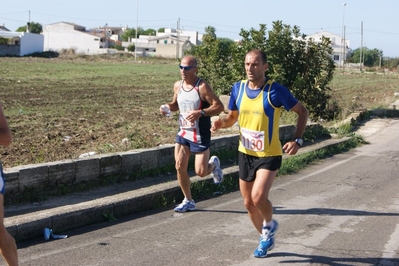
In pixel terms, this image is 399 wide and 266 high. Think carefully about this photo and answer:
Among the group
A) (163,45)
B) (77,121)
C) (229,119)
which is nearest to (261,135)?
(229,119)

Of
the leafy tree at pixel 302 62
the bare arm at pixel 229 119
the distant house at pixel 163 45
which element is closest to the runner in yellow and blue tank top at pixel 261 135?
the bare arm at pixel 229 119

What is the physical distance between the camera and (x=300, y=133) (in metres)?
6.90

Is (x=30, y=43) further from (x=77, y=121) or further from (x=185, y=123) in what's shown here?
(x=185, y=123)

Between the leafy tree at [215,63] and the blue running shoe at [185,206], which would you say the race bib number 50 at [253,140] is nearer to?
the blue running shoe at [185,206]

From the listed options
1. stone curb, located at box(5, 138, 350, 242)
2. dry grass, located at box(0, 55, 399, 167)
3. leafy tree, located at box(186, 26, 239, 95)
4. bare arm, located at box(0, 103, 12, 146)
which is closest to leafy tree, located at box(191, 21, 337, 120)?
leafy tree, located at box(186, 26, 239, 95)

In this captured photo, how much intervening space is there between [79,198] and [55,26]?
120498 millimetres

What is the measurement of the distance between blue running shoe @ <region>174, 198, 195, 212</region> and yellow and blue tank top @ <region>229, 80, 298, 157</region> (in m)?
2.19

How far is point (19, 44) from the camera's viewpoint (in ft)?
281

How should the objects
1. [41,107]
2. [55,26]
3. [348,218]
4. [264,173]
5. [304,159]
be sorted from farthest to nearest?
[55,26], [41,107], [304,159], [348,218], [264,173]

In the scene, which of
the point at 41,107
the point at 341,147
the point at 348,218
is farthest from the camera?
the point at 41,107

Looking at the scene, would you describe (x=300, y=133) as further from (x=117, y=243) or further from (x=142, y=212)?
(x=142, y=212)

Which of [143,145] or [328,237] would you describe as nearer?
[328,237]

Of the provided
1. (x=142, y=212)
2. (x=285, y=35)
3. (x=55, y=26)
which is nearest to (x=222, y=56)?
(x=285, y=35)

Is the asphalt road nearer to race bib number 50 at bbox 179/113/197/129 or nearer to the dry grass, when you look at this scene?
race bib number 50 at bbox 179/113/197/129
